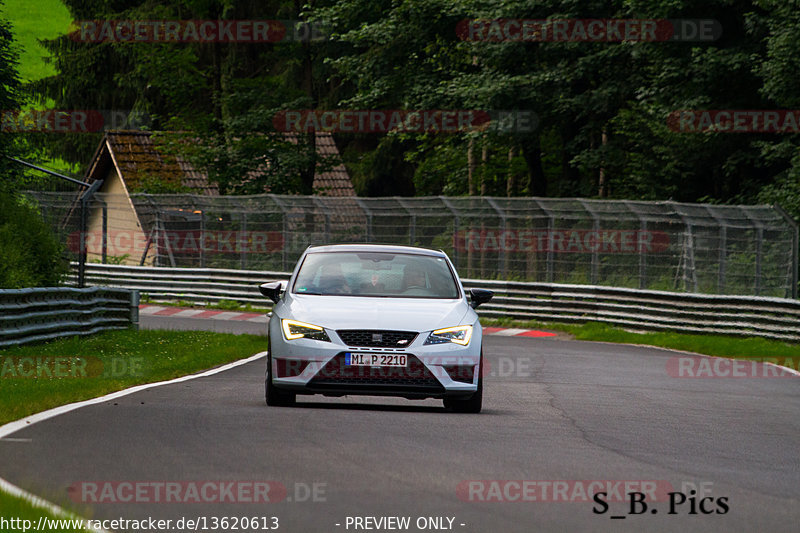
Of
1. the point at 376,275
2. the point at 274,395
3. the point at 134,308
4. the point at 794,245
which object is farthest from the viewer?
the point at 794,245

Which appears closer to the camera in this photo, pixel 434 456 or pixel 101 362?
pixel 434 456

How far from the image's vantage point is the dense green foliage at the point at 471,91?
30.3 m

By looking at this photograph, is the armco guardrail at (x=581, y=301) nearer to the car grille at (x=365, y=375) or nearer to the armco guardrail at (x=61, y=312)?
the armco guardrail at (x=61, y=312)

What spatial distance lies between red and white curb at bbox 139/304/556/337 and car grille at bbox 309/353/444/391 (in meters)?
16.1

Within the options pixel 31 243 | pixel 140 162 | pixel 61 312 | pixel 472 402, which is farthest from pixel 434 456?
pixel 140 162

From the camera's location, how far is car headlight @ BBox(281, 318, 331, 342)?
11578mm

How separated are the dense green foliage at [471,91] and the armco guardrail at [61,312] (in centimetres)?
1330

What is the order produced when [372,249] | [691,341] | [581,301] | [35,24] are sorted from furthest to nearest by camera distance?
[35,24], [581,301], [691,341], [372,249]

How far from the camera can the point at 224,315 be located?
31969mm

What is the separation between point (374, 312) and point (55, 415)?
2.74 meters

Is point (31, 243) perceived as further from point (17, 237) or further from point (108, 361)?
point (108, 361)

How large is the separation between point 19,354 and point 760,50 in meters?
18.7

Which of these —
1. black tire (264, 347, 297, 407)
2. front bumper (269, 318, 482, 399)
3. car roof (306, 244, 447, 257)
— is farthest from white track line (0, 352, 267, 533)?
car roof (306, 244, 447, 257)

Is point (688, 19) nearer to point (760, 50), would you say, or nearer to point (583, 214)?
point (760, 50)
